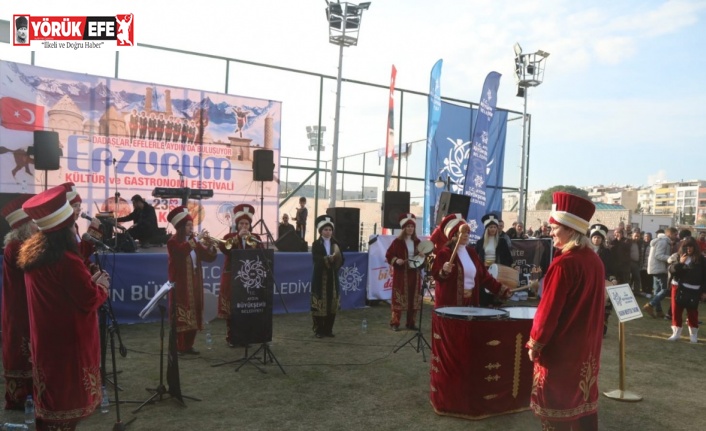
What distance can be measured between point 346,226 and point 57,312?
7.75m

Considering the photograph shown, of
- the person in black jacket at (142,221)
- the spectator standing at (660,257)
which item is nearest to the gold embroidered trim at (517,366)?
the person in black jacket at (142,221)

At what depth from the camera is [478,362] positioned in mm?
4395

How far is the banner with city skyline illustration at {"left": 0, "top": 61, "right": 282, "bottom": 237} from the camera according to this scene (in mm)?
10883

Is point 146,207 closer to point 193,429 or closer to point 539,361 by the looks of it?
point 193,429

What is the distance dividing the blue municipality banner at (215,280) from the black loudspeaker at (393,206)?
118 centimetres

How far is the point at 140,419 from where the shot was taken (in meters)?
4.36

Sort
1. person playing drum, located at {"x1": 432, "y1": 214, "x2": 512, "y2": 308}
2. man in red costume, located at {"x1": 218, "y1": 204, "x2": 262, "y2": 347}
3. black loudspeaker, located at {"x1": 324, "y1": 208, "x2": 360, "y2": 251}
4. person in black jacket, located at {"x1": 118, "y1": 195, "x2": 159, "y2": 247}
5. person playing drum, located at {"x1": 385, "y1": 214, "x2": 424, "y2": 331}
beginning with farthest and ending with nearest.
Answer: person in black jacket, located at {"x1": 118, "y1": 195, "x2": 159, "y2": 247}
black loudspeaker, located at {"x1": 324, "y1": 208, "x2": 360, "y2": 251}
person playing drum, located at {"x1": 385, "y1": 214, "x2": 424, "y2": 331}
man in red costume, located at {"x1": 218, "y1": 204, "x2": 262, "y2": 347}
person playing drum, located at {"x1": 432, "y1": 214, "x2": 512, "y2": 308}

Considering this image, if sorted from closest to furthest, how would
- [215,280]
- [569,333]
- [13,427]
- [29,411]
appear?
1. [569,333]
2. [13,427]
3. [29,411]
4. [215,280]

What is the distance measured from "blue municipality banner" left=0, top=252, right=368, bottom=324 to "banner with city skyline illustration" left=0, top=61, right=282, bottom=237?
151 inches

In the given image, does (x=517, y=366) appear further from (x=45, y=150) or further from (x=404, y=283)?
(x=45, y=150)

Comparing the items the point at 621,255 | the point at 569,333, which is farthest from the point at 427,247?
the point at 621,255

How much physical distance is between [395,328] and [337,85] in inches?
376

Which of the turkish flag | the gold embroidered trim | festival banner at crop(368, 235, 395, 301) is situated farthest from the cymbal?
the turkish flag

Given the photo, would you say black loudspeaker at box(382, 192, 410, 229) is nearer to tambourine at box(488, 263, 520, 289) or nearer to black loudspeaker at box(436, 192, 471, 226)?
black loudspeaker at box(436, 192, 471, 226)
